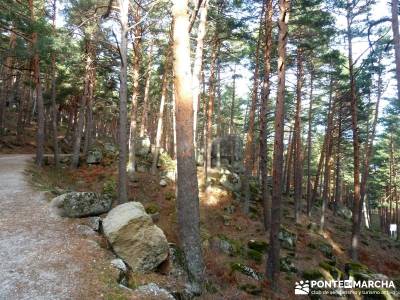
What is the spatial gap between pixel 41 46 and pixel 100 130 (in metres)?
37.4

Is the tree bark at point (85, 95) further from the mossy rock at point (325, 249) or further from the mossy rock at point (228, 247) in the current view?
the mossy rock at point (325, 249)

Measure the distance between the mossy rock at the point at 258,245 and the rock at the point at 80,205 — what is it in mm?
7306

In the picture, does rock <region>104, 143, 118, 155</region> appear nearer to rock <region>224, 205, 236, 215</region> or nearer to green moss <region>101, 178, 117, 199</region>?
green moss <region>101, 178, 117, 199</region>

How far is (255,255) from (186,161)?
27.0ft

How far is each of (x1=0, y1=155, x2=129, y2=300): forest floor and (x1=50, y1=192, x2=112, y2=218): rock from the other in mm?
291

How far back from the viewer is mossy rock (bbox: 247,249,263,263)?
1315cm

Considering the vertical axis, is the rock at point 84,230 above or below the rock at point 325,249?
above

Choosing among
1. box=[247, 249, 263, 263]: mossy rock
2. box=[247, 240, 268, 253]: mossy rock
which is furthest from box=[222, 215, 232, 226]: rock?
box=[247, 249, 263, 263]: mossy rock

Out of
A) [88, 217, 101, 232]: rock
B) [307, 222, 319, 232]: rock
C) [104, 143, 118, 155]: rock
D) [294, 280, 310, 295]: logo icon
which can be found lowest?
[294, 280, 310, 295]: logo icon

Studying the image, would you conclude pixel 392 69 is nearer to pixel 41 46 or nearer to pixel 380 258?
pixel 380 258

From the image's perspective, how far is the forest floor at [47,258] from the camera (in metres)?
5.48

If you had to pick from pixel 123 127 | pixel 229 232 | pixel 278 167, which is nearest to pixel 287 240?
pixel 229 232

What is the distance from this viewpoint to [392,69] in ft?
71.5

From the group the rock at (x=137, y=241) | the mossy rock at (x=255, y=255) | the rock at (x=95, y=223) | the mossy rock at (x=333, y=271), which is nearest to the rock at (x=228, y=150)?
the mossy rock at (x=333, y=271)
